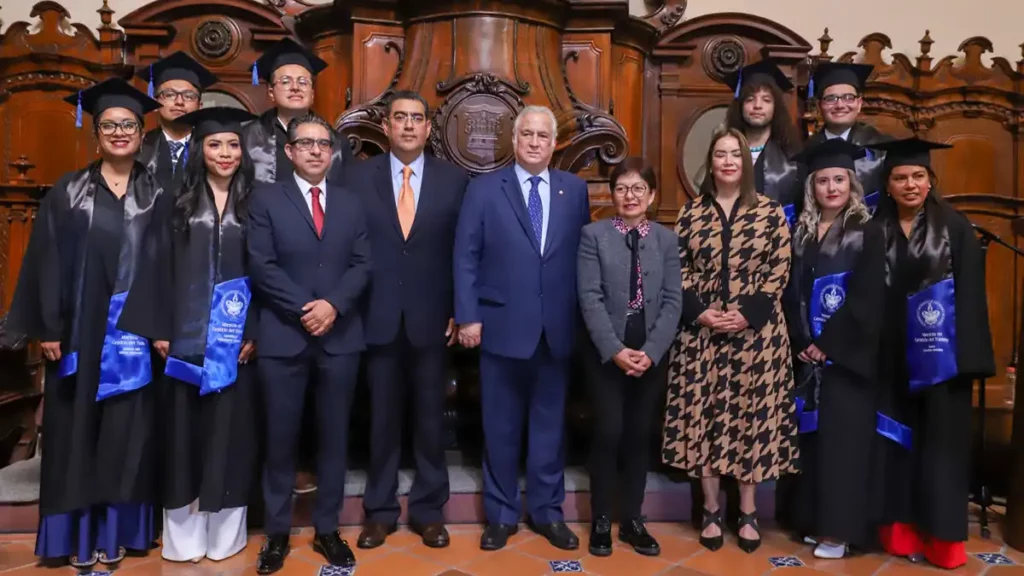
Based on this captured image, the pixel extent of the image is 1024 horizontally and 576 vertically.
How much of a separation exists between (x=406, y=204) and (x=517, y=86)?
1532 millimetres

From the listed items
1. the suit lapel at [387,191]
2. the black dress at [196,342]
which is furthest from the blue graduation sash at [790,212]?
the black dress at [196,342]

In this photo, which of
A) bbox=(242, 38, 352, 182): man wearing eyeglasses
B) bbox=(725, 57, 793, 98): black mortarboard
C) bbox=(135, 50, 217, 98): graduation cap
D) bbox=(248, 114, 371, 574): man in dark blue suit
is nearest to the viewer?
bbox=(248, 114, 371, 574): man in dark blue suit

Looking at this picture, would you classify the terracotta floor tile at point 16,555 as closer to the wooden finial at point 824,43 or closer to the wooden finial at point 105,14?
the wooden finial at point 105,14

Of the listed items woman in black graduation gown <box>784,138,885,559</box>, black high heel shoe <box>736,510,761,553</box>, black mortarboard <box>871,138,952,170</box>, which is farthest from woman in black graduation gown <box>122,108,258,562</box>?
black mortarboard <box>871,138,952,170</box>

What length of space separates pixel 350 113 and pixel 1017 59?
5.69 metres

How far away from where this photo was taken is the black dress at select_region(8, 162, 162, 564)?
2797mm

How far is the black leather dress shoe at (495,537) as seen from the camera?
300cm

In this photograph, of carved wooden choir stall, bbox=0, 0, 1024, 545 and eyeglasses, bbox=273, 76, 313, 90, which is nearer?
eyeglasses, bbox=273, 76, 313, 90

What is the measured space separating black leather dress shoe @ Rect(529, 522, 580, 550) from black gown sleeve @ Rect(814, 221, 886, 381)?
1340mm

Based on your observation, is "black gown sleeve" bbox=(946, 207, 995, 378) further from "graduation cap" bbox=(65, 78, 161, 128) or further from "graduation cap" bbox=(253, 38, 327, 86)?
"graduation cap" bbox=(65, 78, 161, 128)

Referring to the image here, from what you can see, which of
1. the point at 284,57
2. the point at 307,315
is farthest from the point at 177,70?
the point at 307,315

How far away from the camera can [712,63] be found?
5.49m

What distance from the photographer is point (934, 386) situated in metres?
2.88

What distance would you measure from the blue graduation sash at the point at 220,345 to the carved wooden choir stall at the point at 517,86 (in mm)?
1484
